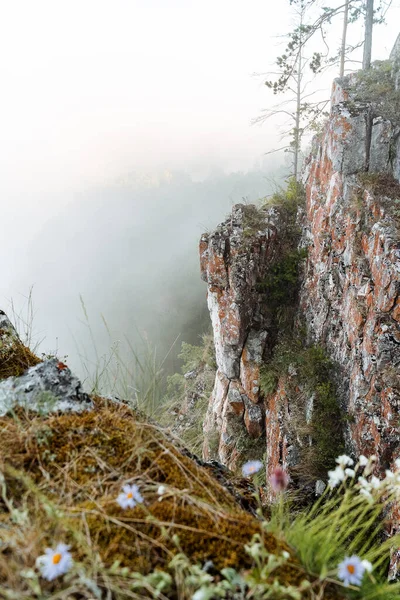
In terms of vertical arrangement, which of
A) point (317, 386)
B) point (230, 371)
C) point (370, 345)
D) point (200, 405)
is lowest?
point (200, 405)

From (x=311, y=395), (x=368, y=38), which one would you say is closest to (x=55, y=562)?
(x=311, y=395)

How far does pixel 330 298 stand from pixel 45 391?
813 centimetres

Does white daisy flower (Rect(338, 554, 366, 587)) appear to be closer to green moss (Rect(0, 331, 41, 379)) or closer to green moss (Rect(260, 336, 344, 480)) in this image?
green moss (Rect(0, 331, 41, 379))

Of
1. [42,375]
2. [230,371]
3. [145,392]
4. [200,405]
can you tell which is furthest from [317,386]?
[200,405]

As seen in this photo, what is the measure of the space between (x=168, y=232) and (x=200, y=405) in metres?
109

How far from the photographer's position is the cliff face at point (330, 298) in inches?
260

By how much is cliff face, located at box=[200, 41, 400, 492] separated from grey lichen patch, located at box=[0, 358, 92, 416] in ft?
19.5

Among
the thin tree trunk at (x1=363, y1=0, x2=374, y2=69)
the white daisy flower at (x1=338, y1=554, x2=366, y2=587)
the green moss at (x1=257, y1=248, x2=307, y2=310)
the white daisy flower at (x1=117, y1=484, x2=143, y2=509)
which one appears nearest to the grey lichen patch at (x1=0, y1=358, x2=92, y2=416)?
the white daisy flower at (x1=117, y1=484, x2=143, y2=509)

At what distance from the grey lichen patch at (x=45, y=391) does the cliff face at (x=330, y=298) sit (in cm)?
594

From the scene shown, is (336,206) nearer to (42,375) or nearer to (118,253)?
(42,375)

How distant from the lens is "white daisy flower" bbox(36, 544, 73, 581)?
882mm

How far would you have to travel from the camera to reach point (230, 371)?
35.7 feet

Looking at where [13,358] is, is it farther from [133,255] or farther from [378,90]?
[133,255]

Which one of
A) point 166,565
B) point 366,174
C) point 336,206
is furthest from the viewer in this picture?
point 336,206
